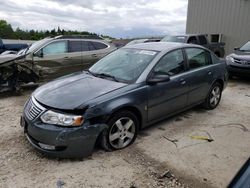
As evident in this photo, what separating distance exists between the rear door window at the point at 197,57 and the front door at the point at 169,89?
25 cm

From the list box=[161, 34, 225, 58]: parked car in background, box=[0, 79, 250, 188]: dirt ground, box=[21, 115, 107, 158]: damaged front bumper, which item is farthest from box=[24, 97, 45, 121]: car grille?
box=[161, 34, 225, 58]: parked car in background

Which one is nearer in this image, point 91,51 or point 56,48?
point 56,48

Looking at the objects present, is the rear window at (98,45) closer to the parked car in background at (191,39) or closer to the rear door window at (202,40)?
the parked car in background at (191,39)

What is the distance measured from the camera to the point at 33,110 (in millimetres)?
3693

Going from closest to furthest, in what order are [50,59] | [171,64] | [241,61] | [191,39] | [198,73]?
[171,64]
[198,73]
[50,59]
[241,61]
[191,39]

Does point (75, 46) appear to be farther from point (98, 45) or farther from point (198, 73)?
point (198, 73)

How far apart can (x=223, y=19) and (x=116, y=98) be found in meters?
14.9

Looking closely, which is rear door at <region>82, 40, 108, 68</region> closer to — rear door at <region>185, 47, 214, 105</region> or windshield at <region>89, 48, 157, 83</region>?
windshield at <region>89, 48, 157, 83</region>

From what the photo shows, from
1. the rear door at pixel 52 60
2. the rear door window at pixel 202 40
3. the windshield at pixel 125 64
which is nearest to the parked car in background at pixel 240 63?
the rear door window at pixel 202 40

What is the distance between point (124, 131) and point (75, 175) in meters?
0.99

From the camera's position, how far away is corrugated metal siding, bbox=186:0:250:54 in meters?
15.4

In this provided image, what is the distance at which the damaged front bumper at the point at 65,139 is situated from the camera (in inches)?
132

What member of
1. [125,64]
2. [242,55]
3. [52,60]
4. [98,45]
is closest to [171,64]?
[125,64]

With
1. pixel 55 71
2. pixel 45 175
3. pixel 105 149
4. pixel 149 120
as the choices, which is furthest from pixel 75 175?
pixel 55 71
